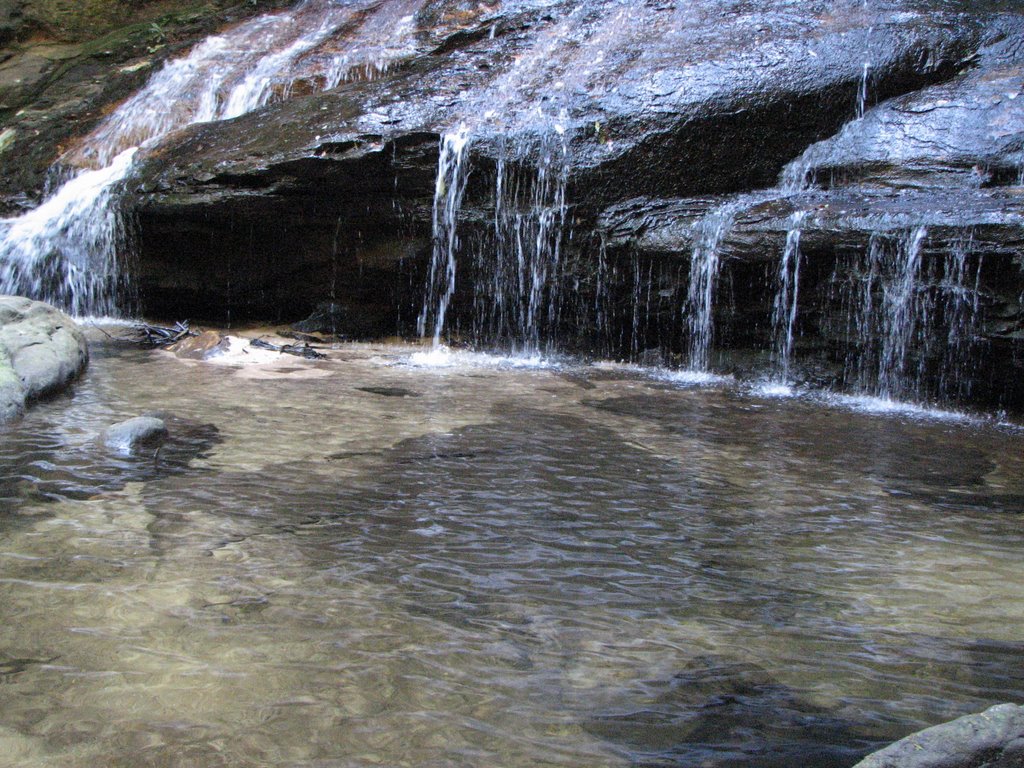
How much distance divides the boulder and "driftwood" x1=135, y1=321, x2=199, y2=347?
5.39 feet

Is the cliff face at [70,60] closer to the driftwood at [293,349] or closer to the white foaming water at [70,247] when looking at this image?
the white foaming water at [70,247]

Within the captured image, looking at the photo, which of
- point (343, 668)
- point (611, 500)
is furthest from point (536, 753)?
point (611, 500)

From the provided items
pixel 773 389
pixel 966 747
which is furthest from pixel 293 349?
pixel 966 747

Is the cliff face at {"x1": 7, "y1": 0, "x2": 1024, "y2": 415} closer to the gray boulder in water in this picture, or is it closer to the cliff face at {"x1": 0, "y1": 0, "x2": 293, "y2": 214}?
the cliff face at {"x1": 0, "y1": 0, "x2": 293, "y2": 214}

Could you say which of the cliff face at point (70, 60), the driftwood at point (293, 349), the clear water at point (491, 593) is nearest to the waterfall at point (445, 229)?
the driftwood at point (293, 349)

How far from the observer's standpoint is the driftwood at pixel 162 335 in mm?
8820

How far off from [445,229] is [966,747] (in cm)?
804

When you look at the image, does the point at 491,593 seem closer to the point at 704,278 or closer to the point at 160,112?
the point at 704,278

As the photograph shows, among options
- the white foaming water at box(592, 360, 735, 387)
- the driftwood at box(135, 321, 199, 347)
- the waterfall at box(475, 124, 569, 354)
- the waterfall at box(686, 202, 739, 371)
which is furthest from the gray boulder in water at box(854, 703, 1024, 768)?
the driftwood at box(135, 321, 199, 347)

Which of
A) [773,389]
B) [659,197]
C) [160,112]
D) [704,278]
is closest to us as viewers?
[773,389]

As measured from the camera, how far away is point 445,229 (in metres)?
9.22

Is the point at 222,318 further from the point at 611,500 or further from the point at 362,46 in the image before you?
the point at 611,500

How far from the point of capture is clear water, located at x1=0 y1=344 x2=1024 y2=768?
2.19 meters

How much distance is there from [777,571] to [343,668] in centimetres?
175
